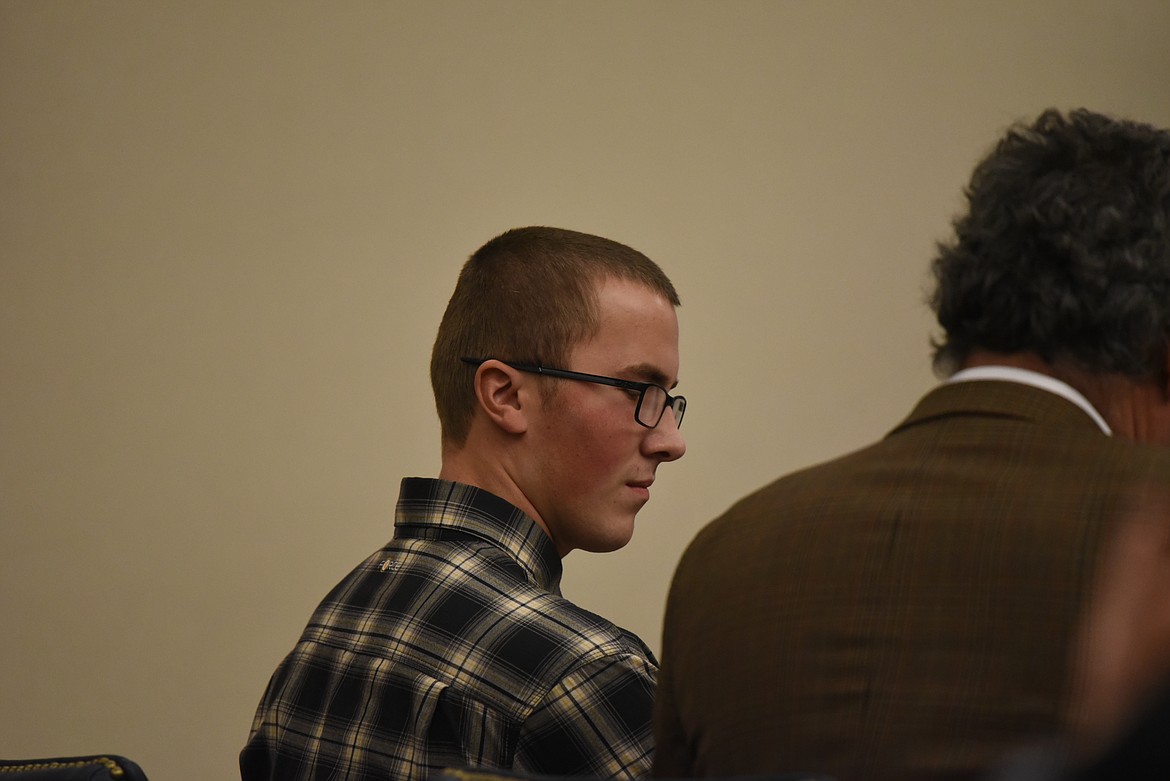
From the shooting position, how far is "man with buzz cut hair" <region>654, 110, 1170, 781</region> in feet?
2.67

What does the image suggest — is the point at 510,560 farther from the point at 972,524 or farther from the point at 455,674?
the point at 972,524

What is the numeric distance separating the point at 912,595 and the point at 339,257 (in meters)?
2.06

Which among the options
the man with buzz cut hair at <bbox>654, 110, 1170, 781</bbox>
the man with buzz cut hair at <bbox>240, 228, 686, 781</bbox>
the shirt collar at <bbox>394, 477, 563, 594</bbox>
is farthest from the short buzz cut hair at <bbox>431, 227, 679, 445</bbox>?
the man with buzz cut hair at <bbox>654, 110, 1170, 781</bbox>

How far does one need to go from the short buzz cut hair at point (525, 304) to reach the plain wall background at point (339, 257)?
117 cm

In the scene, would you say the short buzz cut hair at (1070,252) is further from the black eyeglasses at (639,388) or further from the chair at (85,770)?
the chair at (85,770)

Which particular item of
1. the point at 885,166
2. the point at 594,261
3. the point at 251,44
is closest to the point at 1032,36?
the point at 885,166

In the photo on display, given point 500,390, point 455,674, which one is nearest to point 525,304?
point 500,390

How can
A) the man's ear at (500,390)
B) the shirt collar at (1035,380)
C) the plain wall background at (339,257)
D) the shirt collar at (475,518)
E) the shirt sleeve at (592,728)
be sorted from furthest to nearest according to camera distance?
the plain wall background at (339,257), the man's ear at (500,390), the shirt collar at (475,518), the shirt sleeve at (592,728), the shirt collar at (1035,380)

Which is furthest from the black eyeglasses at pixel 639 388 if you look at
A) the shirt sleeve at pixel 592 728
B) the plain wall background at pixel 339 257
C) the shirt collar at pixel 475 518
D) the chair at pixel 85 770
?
the plain wall background at pixel 339 257

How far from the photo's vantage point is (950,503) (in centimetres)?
86

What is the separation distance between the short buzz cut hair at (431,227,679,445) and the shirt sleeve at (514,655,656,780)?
0.42m

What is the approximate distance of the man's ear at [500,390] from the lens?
1464 millimetres

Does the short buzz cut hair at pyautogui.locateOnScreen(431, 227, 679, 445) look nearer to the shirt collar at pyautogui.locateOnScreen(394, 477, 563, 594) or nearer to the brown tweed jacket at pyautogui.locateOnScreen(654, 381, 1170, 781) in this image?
the shirt collar at pyautogui.locateOnScreen(394, 477, 563, 594)

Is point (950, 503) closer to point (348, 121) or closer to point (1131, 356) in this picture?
point (1131, 356)
